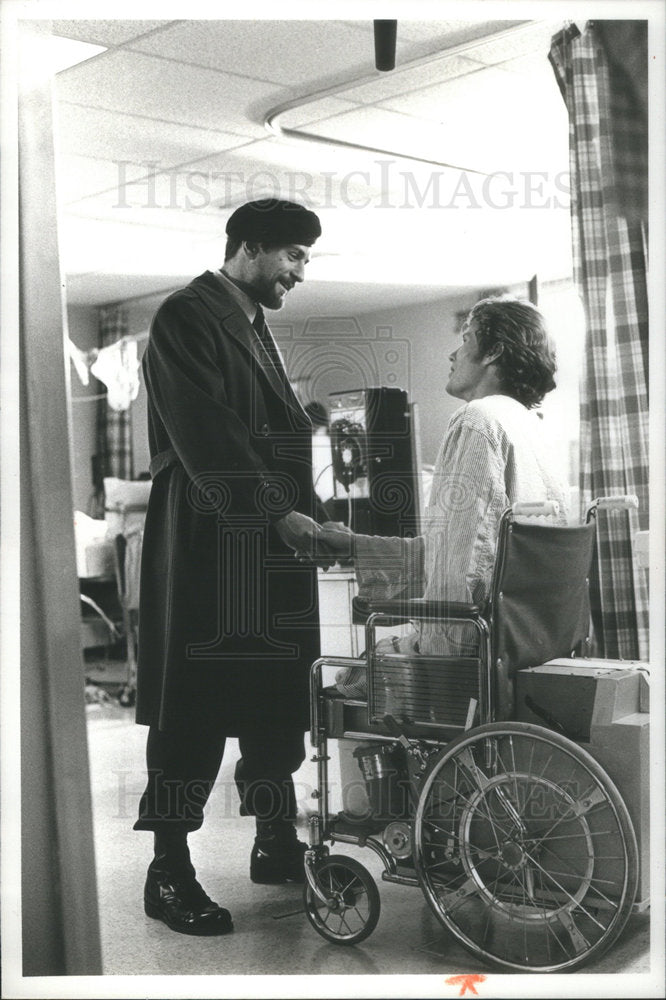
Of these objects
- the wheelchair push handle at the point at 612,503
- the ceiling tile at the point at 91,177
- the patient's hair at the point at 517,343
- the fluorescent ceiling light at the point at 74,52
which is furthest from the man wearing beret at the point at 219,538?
the fluorescent ceiling light at the point at 74,52

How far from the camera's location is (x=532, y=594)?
2285mm

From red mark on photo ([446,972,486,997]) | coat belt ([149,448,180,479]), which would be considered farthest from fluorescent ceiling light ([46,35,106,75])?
red mark on photo ([446,972,486,997])

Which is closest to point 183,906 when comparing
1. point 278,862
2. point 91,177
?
point 278,862

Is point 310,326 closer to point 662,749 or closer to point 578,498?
point 578,498

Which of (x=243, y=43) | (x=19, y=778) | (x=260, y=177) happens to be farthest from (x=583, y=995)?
(x=243, y=43)

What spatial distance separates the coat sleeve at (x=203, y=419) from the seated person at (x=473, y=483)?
0.62ft

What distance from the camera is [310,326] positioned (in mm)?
2318

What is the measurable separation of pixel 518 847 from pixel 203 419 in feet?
3.56

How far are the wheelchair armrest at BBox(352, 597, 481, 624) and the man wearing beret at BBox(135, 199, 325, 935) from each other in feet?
0.79

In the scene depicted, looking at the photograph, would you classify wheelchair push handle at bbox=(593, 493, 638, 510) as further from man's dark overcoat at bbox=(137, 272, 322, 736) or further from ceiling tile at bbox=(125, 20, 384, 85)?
ceiling tile at bbox=(125, 20, 384, 85)

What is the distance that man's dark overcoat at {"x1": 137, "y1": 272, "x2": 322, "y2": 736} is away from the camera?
233 cm

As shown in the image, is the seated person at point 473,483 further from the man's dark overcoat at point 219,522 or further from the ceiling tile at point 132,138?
the ceiling tile at point 132,138

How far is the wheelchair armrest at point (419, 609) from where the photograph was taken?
2199 mm

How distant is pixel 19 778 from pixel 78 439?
162cm
